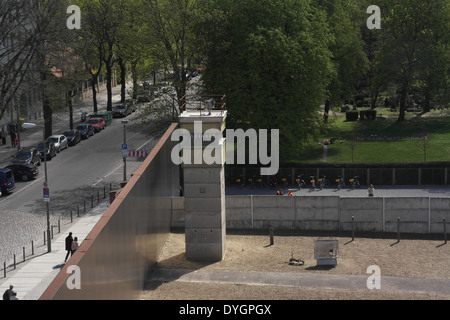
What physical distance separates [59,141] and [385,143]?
32.1 meters

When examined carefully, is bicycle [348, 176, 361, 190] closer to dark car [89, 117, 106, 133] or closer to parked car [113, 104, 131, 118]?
dark car [89, 117, 106, 133]

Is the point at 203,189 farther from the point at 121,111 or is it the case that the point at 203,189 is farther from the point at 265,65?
the point at 121,111

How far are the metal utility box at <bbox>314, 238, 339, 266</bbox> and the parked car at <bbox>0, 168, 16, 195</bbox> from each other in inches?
1097

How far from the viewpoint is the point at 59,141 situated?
71.2 m

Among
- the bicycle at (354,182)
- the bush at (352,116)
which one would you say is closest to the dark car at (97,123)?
the bush at (352,116)

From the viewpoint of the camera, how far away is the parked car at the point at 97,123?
82.1 metres

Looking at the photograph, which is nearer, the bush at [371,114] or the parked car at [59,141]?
the parked car at [59,141]

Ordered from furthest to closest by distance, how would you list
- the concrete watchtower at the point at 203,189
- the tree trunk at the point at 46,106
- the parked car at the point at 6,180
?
1. the tree trunk at the point at 46,106
2. the parked car at the point at 6,180
3. the concrete watchtower at the point at 203,189

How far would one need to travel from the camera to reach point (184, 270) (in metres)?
36.1

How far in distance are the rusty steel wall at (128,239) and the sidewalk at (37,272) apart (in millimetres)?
5379

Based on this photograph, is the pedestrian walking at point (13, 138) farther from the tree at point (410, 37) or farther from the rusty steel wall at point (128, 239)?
the tree at point (410, 37)

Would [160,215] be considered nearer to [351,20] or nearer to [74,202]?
[74,202]

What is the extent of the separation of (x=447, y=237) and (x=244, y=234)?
11.5m
